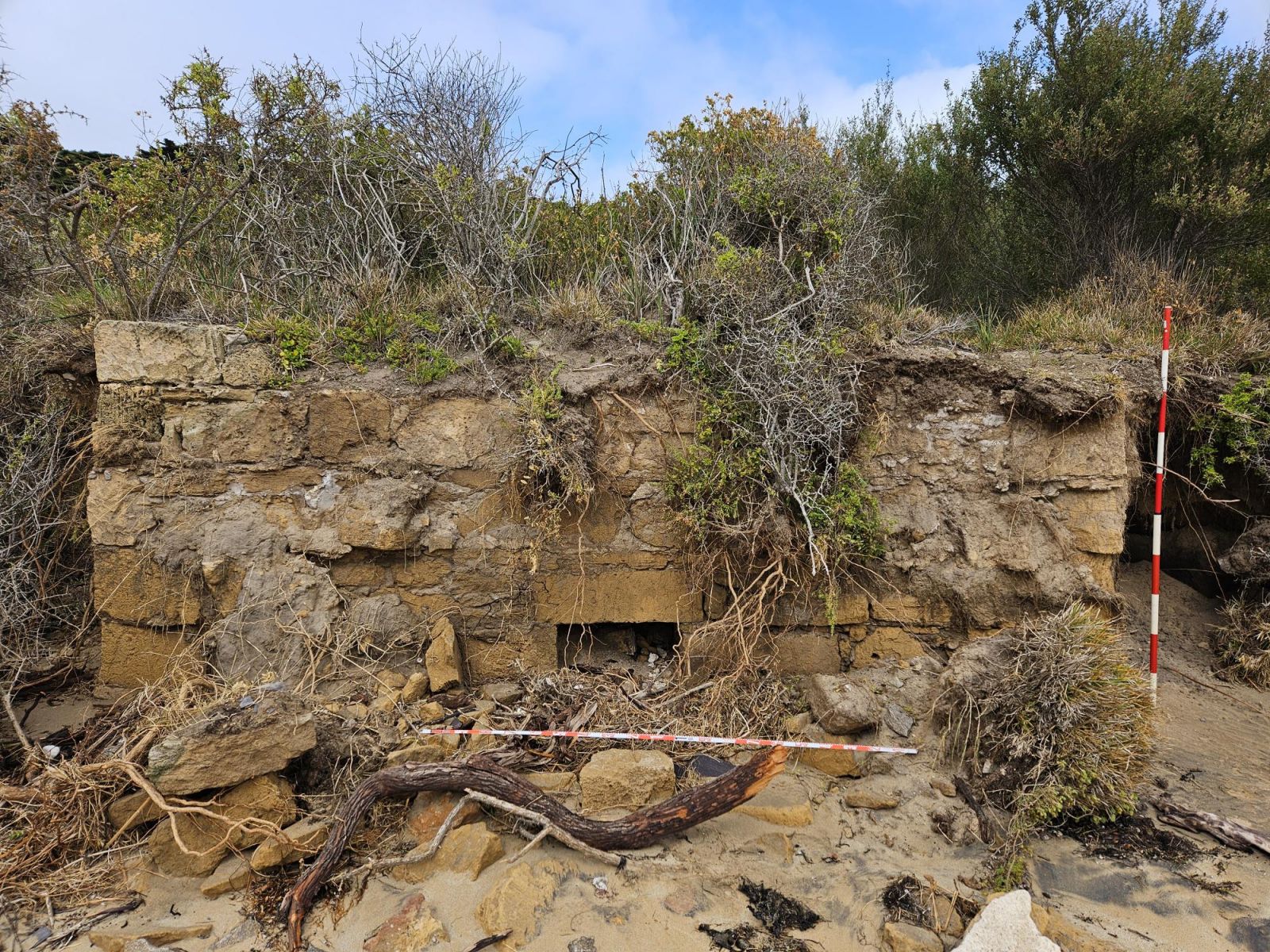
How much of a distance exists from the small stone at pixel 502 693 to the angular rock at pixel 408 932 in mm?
A: 1309

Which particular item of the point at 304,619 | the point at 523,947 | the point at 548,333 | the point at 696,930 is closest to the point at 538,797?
the point at 523,947

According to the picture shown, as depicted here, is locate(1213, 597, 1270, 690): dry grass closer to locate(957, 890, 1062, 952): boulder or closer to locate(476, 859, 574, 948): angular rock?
locate(957, 890, 1062, 952): boulder

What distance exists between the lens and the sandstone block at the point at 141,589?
13.8ft

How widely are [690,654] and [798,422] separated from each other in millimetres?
1465

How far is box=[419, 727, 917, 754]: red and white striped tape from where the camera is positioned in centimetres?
359

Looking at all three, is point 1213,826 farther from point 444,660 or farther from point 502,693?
point 444,660

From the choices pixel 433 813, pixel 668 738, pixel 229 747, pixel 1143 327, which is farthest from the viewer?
pixel 1143 327

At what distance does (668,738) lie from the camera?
12.1 ft

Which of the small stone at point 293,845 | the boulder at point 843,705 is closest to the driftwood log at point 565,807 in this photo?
the small stone at point 293,845

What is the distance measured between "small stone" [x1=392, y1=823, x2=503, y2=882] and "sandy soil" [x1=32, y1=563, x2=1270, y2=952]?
4 centimetres

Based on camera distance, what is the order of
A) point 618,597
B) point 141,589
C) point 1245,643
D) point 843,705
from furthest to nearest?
point 1245,643, point 618,597, point 141,589, point 843,705

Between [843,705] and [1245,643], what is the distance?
3.10 meters

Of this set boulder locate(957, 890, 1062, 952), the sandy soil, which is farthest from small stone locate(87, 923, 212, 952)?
boulder locate(957, 890, 1062, 952)

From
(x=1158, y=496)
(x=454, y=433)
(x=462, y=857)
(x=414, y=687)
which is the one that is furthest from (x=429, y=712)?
(x=1158, y=496)
